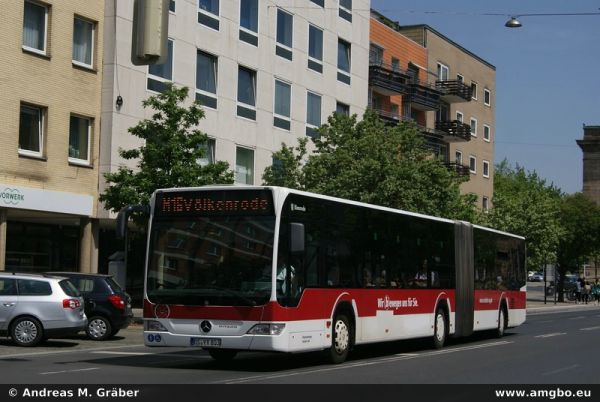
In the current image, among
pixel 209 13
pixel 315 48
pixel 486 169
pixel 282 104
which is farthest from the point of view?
pixel 486 169

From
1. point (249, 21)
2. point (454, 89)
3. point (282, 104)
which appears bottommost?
point (282, 104)

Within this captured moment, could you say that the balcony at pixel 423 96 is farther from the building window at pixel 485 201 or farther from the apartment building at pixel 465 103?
the building window at pixel 485 201

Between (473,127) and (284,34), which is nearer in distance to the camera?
(284,34)

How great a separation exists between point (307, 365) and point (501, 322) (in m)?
11.6

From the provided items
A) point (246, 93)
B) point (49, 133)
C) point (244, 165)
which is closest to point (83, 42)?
point (49, 133)

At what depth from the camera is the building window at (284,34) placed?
42891 mm

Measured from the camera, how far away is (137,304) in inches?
1502

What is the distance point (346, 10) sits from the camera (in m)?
48.6

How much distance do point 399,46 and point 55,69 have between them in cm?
2926

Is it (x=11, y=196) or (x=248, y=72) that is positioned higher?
(x=248, y=72)

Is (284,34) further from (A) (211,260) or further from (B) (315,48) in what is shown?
(A) (211,260)

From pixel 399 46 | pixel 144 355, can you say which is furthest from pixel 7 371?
pixel 399 46

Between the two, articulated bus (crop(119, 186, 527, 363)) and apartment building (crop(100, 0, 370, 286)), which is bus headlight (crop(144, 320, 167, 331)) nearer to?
articulated bus (crop(119, 186, 527, 363))
